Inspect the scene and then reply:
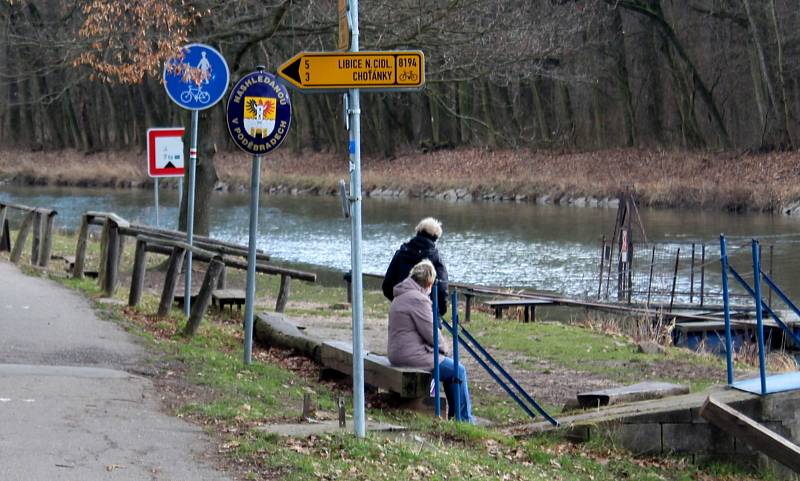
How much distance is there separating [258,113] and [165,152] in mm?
6584

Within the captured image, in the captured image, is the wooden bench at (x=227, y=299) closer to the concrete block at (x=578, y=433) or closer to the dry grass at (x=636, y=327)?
the dry grass at (x=636, y=327)

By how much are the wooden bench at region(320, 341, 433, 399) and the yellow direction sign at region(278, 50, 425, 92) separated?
3158mm

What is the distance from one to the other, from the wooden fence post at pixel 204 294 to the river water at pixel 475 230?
423 inches

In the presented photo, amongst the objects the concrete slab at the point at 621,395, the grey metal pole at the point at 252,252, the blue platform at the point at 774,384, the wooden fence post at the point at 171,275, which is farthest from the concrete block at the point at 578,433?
the wooden fence post at the point at 171,275

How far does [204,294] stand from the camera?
12336mm

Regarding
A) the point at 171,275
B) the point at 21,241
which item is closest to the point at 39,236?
the point at 21,241

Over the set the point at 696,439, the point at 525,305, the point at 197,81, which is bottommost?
the point at 696,439

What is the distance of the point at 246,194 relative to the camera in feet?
196

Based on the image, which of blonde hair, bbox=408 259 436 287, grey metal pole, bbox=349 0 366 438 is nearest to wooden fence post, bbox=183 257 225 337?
blonde hair, bbox=408 259 436 287

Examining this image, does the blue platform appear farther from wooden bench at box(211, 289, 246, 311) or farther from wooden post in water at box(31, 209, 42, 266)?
wooden post in water at box(31, 209, 42, 266)

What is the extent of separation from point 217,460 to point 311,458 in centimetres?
55

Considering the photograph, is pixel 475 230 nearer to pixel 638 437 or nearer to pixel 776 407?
pixel 776 407

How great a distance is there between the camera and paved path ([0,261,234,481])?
705 cm

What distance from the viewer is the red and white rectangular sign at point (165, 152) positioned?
56.9 ft
